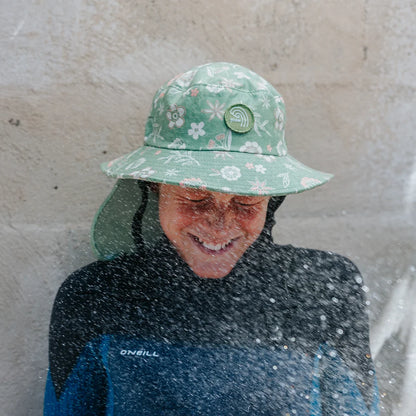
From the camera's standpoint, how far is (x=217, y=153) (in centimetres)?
159

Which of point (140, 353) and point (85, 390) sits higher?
point (140, 353)

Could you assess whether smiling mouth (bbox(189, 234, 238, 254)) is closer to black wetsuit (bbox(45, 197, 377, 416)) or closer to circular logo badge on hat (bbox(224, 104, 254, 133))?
black wetsuit (bbox(45, 197, 377, 416))

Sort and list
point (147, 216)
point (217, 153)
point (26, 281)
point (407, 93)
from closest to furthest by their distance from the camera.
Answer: point (217, 153) → point (147, 216) → point (26, 281) → point (407, 93)

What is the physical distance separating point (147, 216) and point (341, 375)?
103cm

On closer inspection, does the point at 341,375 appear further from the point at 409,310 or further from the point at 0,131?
the point at 0,131

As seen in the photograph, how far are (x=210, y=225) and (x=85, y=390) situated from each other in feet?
2.77

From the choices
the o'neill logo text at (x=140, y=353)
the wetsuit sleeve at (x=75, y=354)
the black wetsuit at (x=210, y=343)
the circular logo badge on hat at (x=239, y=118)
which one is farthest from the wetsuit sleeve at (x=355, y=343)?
the wetsuit sleeve at (x=75, y=354)

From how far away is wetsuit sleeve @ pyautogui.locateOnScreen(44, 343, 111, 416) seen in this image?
6.25ft

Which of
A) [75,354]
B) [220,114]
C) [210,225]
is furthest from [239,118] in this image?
[75,354]

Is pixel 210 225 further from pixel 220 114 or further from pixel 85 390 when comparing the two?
pixel 85 390

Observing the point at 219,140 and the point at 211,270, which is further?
the point at 211,270

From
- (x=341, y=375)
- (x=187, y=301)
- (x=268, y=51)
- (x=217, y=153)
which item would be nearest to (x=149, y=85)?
(x=268, y=51)

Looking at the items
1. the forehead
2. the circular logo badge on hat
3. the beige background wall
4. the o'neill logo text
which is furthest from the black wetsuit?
the circular logo badge on hat

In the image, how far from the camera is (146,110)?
7.58ft
